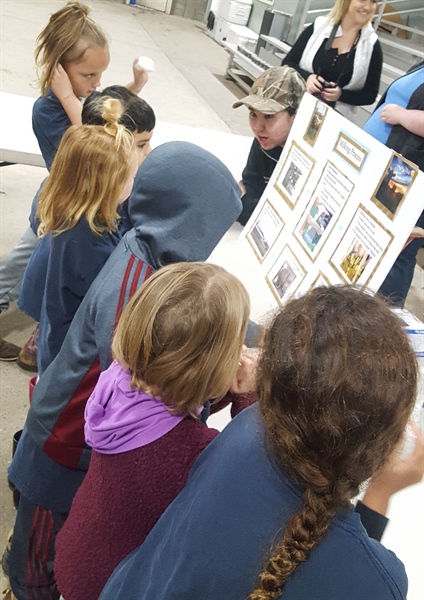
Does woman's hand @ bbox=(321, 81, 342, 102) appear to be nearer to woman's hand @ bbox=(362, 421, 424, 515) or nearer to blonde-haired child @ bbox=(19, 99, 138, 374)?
blonde-haired child @ bbox=(19, 99, 138, 374)

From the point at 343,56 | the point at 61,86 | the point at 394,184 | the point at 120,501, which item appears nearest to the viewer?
the point at 120,501

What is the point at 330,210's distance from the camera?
1373 mm

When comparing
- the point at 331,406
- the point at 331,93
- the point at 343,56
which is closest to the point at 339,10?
the point at 343,56

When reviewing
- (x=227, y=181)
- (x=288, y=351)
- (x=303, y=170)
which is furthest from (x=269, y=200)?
(x=288, y=351)

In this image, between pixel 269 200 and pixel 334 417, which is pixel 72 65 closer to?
pixel 269 200

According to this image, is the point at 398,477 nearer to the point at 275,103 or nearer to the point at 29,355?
the point at 275,103

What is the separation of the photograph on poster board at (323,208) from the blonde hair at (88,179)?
0.49m

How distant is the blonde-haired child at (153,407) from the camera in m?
0.81

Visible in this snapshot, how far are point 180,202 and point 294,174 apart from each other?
634 millimetres

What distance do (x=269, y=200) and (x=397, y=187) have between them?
0.60 m

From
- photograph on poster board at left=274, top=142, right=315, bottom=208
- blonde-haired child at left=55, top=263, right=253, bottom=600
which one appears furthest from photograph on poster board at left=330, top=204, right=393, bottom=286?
blonde-haired child at left=55, top=263, right=253, bottom=600

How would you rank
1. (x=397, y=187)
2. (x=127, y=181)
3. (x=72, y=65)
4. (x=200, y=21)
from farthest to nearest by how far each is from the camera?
(x=200, y=21), (x=72, y=65), (x=127, y=181), (x=397, y=187)

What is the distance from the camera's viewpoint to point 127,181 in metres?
1.36

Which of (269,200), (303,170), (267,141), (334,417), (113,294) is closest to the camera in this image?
(334,417)
